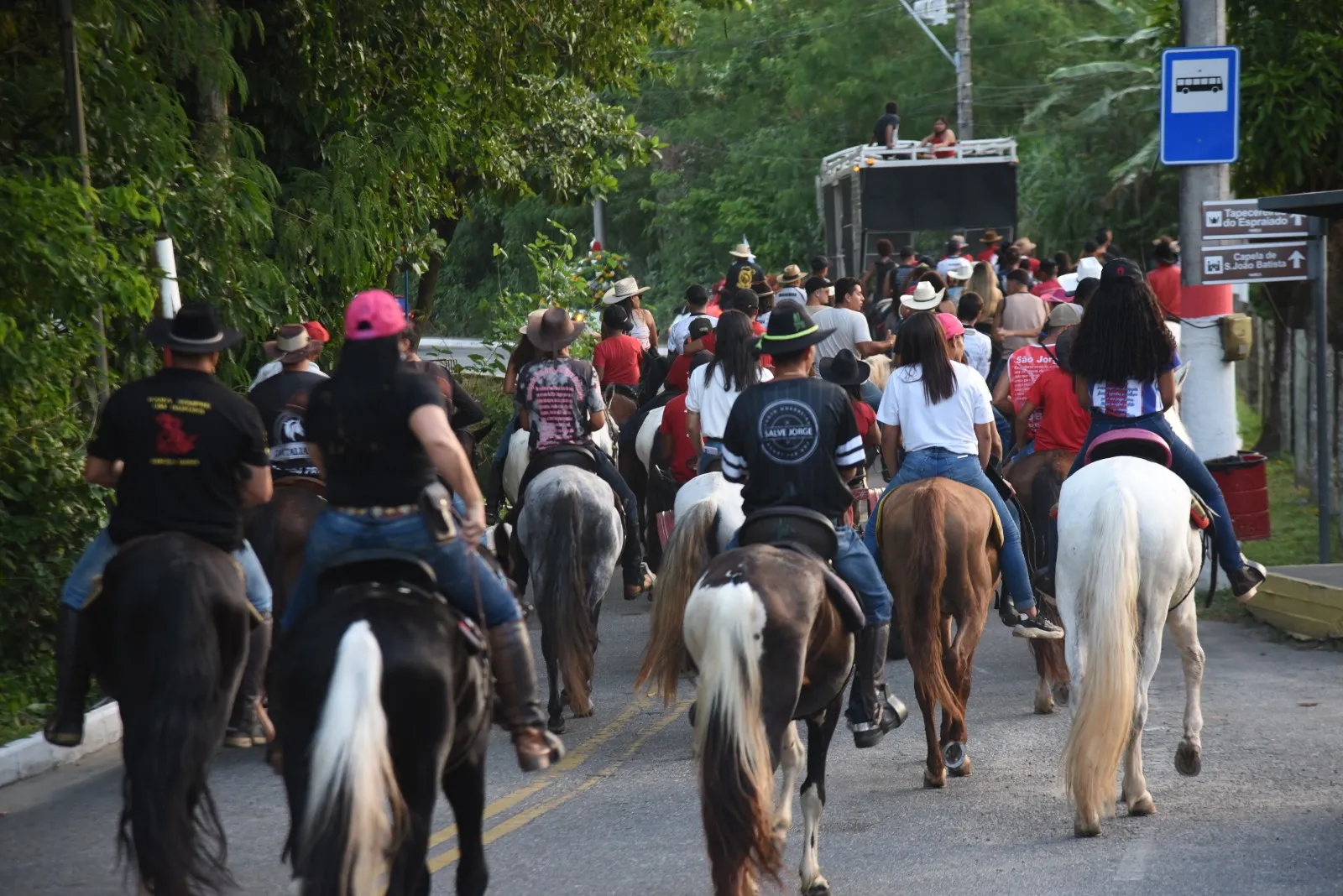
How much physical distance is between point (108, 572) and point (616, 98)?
1811 inches

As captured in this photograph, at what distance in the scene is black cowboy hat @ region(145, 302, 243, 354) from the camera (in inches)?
282

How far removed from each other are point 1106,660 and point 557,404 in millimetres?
4133

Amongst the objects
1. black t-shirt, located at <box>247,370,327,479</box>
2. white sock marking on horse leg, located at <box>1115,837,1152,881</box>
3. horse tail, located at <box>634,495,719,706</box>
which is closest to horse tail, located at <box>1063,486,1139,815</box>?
white sock marking on horse leg, located at <box>1115,837,1152,881</box>

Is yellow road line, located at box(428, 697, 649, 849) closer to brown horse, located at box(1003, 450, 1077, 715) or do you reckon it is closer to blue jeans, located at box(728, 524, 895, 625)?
blue jeans, located at box(728, 524, 895, 625)

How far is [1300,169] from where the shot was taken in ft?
51.9

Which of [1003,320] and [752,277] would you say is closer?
[1003,320]

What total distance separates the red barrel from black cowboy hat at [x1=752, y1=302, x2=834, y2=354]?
21.3 feet

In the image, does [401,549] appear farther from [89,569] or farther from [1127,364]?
[1127,364]

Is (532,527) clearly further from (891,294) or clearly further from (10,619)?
(891,294)

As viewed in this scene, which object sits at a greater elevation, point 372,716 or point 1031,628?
point 372,716

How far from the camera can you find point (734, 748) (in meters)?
6.43

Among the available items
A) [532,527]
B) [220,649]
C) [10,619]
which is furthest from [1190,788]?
[10,619]

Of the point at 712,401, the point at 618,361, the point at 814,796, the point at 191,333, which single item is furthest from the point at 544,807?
the point at 618,361

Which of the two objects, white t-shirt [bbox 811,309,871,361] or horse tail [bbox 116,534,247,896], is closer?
horse tail [bbox 116,534,247,896]
